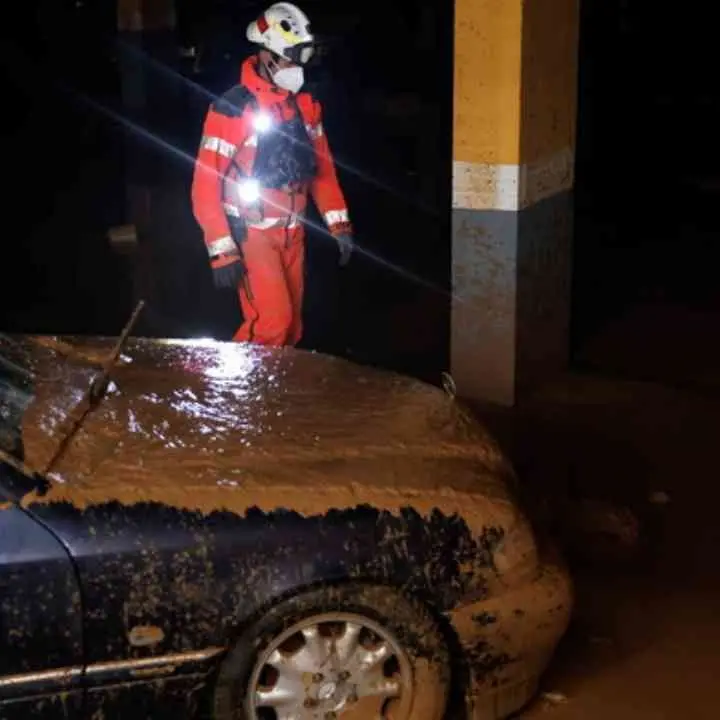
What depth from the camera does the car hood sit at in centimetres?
394

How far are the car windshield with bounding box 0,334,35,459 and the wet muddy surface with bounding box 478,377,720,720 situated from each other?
6.07 feet

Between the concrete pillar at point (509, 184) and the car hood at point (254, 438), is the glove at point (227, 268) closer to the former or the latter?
the concrete pillar at point (509, 184)

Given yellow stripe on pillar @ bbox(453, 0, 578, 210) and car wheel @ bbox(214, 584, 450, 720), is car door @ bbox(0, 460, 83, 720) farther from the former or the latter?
yellow stripe on pillar @ bbox(453, 0, 578, 210)

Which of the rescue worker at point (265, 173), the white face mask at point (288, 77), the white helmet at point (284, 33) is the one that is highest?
the white helmet at point (284, 33)

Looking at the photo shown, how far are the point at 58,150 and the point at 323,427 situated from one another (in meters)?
12.7

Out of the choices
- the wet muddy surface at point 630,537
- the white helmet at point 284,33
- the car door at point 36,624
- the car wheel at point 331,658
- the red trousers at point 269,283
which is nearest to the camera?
the car door at point 36,624

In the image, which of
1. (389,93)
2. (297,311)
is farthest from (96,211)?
(297,311)

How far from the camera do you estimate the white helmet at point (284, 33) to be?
680 cm

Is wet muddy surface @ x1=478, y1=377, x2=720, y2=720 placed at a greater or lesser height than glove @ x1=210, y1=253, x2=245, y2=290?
lesser

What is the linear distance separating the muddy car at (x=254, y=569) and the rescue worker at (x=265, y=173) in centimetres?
252

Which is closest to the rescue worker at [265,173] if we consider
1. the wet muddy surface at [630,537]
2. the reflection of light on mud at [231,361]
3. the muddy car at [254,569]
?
the wet muddy surface at [630,537]

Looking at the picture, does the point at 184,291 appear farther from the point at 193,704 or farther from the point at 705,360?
the point at 193,704

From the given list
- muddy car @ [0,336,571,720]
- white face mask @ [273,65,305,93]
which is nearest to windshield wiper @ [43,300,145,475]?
muddy car @ [0,336,571,720]

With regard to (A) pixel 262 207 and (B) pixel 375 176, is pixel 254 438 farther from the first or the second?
(B) pixel 375 176
